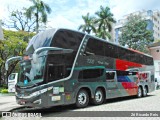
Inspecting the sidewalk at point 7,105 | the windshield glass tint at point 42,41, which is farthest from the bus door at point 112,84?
the sidewalk at point 7,105

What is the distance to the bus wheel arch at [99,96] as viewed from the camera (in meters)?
13.6

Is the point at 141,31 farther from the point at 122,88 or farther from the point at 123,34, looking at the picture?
the point at 122,88

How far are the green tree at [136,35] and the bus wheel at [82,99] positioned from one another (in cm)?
4079

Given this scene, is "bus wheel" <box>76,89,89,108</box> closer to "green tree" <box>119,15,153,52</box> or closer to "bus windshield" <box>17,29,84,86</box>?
"bus windshield" <box>17,29,84,86</box>

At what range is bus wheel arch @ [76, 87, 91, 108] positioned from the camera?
40.8 feet

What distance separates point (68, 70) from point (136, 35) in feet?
141

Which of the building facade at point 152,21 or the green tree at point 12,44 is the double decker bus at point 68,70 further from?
the building facade at point 152,21

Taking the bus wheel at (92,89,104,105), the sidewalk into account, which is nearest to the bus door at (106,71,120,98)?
the bus wheel at (92,89,104,105)

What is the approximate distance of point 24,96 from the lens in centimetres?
1085

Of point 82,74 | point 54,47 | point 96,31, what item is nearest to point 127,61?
point 82,74

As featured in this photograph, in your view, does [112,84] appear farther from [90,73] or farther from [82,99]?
[82,99]

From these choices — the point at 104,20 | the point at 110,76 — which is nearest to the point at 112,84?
the point at 110,76

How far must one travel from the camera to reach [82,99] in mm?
12680

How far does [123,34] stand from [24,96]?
45.2 metres
